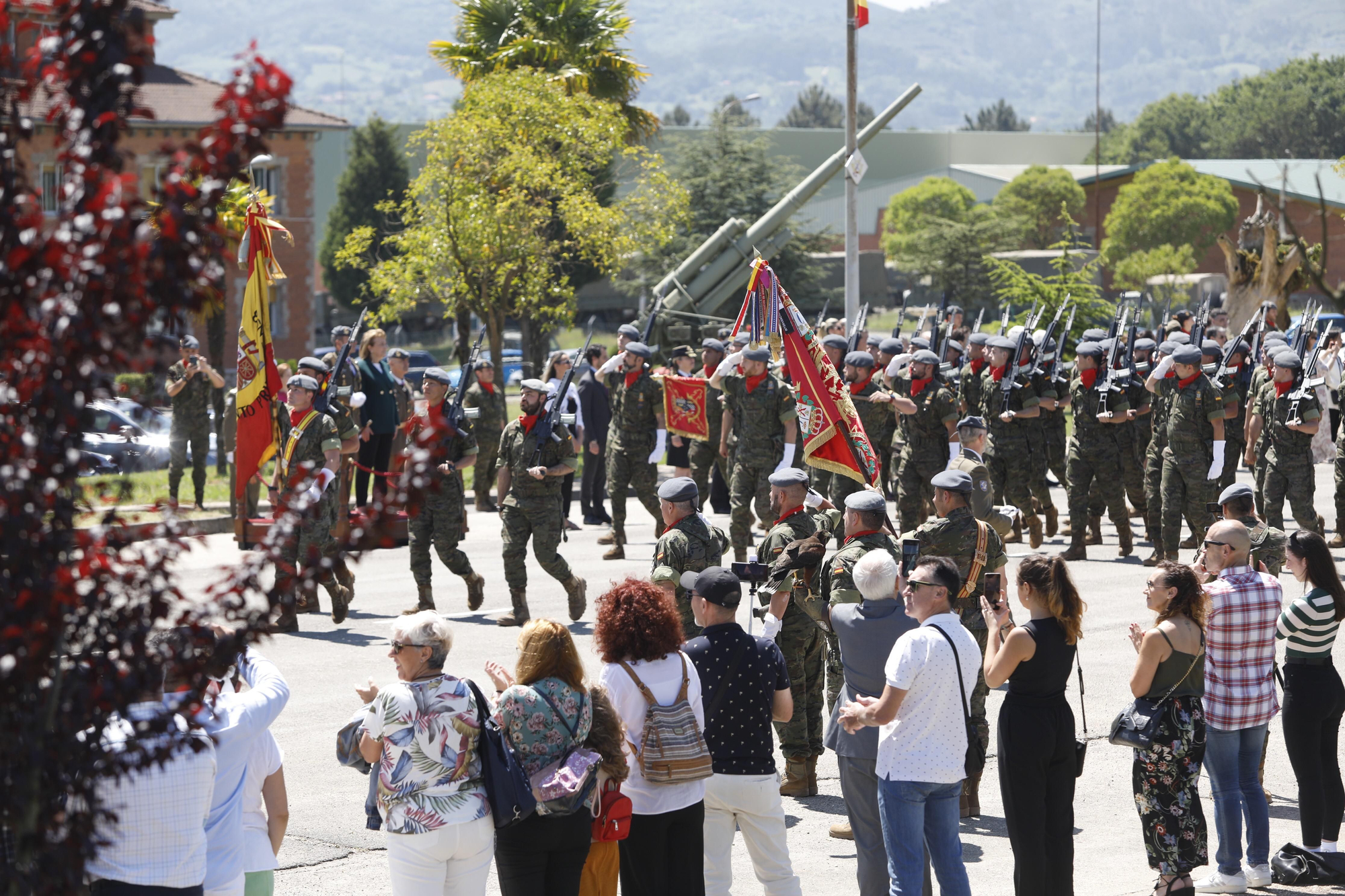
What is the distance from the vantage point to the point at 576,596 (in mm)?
11359

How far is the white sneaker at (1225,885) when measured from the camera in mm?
6395

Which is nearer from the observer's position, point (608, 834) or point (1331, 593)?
point (608, 834)

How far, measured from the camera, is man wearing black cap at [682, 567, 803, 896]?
5.78m

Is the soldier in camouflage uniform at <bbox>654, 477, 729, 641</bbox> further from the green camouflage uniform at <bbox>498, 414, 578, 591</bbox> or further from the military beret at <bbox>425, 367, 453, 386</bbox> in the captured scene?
the military beret at <bbox>425, 367, 453, 386</bbox>

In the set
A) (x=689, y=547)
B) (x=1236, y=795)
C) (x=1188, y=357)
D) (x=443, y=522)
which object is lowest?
(x=1236, y=795)

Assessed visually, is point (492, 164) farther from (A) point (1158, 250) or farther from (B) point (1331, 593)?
(A) point (1158, 250)

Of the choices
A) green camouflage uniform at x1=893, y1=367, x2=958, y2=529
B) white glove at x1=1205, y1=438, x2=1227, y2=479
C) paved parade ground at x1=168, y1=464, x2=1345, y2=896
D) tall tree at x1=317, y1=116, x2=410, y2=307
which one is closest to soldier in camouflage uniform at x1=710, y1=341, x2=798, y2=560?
green camouflage uniform at x1=893, y1=367, x2=958, y2=529

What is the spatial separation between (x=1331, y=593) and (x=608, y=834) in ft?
11.6

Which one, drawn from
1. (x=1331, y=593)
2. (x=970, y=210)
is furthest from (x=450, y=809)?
(x=970, y=210)

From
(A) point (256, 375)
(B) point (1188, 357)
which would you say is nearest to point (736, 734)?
(A) point (256, 375)

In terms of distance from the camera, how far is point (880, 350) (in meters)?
16.9

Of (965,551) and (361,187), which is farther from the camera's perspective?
(361,187)

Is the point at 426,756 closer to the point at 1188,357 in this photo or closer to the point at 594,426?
the point at 1188,357

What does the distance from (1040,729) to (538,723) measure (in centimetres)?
212
